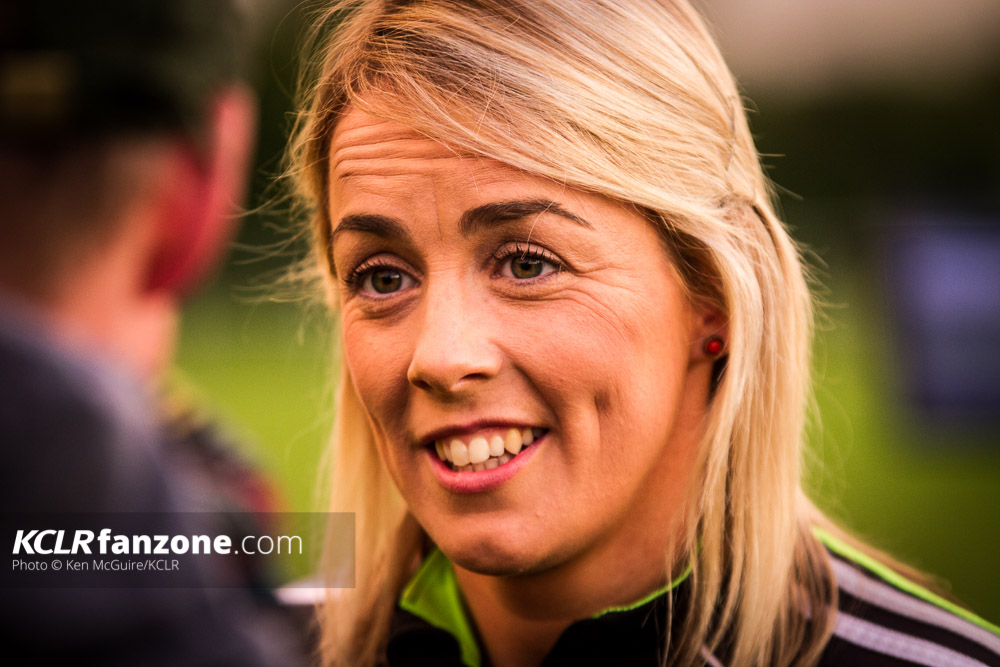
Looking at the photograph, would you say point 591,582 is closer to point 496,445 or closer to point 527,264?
point 496,445

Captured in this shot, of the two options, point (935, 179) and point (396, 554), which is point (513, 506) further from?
point (935, 179)

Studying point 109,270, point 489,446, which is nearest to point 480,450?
point 489,446

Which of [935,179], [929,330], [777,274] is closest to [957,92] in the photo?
[935,179]

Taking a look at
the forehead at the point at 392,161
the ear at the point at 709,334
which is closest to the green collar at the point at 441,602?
the ear at the point at 709,334

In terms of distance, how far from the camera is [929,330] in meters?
7.70

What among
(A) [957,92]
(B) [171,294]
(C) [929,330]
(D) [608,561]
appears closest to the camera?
(D) [608,561]

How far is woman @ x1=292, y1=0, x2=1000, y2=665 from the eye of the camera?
49.0 inches

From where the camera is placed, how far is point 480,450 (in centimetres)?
126

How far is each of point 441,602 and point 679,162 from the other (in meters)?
0.83

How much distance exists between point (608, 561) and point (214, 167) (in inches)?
36.6

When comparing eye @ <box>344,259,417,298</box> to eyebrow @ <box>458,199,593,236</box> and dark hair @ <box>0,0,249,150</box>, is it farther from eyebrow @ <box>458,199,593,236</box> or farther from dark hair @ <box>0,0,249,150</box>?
dark hair @ <box>0,0,249,150</box>

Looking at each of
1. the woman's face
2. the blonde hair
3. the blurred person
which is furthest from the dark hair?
the woman's face

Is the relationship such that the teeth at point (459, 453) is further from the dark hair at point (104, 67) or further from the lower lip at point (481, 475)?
the dark hair at point (104, 67)

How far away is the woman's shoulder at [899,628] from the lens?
1.36 m
